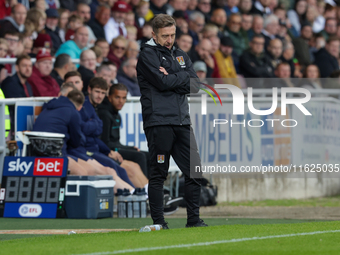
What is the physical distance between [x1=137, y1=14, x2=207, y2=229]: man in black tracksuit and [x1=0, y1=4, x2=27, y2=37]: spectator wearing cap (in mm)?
6918

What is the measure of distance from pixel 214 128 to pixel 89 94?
267cm

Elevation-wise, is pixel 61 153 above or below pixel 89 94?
below

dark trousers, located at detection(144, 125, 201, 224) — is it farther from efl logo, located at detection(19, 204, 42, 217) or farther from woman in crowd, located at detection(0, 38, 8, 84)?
woman in crowd, located at detection(0, 38, 8, 84)

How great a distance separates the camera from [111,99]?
40.4ft

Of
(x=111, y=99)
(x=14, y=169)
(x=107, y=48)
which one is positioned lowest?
(x=14, y=169)

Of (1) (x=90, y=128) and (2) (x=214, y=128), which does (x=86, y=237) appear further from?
(2) (x=214, y=128)

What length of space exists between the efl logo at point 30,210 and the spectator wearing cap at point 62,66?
3.19 metres

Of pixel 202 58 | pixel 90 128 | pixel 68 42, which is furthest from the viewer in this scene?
pixel 202 58

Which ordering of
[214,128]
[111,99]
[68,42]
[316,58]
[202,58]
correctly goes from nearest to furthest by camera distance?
[111,99]
[214,128]
[68,42]
[202,58]
[316,58]

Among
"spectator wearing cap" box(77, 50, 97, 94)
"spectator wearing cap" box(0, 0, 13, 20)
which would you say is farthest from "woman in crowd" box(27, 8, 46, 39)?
"spectator wearing cap" box(77, 50, 97, 94)

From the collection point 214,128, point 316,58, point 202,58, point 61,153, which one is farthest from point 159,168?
point 316,58

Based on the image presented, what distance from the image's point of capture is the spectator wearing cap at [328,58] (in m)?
19.3

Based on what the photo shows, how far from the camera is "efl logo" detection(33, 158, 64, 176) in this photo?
34.0 feet

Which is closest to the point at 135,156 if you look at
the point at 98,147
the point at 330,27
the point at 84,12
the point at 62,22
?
the point at 98,147
